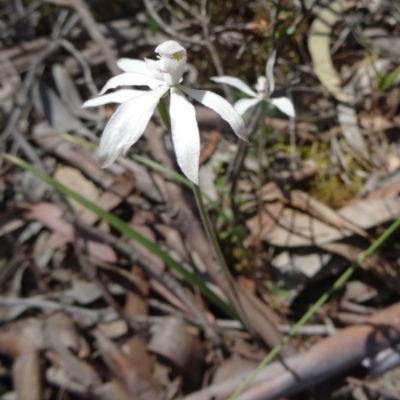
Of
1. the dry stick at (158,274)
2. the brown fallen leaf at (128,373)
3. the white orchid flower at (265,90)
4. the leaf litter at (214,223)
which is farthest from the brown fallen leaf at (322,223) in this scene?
the brown fallen leaf at (128,373)

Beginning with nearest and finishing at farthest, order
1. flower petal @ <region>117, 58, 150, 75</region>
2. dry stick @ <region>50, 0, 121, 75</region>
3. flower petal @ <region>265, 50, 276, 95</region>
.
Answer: flower petal @ <region>117, 58, 150, 75</region> → flower petal @ <region>265, 50, 276, 95</region> → dry stick @ <region>50, 0, 121, 75</region>

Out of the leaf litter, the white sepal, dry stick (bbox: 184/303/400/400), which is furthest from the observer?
the leaf litter

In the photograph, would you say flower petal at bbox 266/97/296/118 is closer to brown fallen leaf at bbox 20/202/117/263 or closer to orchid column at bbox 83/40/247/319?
orchid column at bbox 83/40/247/319

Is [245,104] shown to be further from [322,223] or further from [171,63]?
[322,223]

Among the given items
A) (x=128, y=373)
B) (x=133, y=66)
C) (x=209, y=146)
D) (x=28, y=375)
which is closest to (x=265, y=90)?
(x=133, y=66)

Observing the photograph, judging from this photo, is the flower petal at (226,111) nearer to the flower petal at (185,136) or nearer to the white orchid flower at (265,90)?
the flower petal at (185,136)

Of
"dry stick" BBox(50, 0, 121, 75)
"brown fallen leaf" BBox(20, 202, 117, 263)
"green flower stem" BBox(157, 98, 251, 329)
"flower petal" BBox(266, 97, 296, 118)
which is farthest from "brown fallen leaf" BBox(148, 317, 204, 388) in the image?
"dry stick" BBox(50, 0, 121, 75)

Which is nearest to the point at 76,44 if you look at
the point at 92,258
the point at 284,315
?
the point at 92,258
